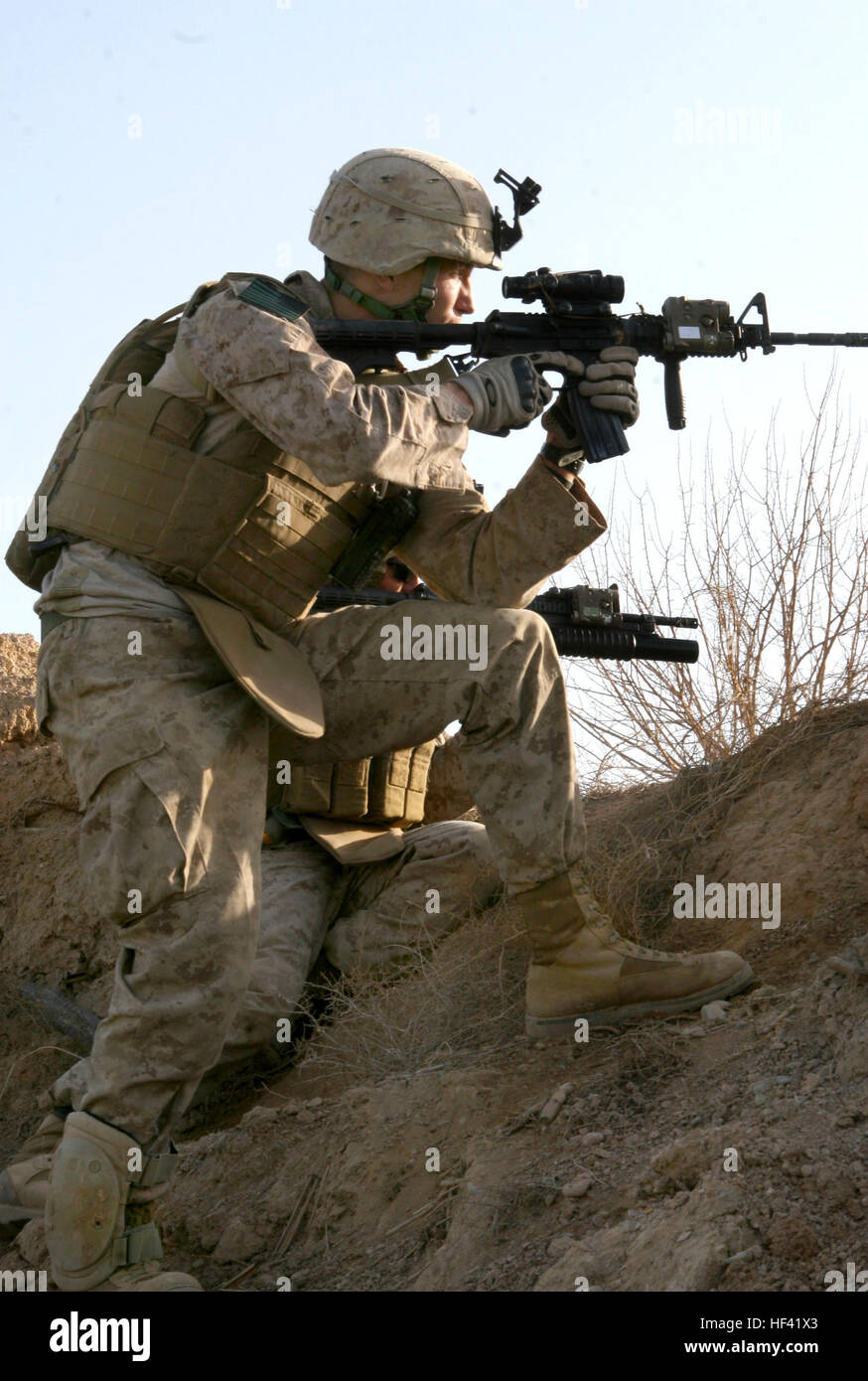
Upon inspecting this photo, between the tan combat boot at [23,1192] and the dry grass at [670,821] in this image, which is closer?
the tan combat boot at [23,1192]

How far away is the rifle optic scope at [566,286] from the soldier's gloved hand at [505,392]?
35cm

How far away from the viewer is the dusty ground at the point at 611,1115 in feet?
9.73

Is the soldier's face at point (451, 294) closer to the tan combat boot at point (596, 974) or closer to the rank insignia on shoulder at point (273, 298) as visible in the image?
the rank insignia on shoulder at point (273, 298)

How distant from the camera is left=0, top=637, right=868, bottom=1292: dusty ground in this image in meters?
2.97

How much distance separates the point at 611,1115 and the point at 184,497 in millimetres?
1749

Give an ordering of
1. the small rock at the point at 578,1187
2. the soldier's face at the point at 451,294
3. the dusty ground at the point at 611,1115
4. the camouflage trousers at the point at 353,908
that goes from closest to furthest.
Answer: the dusty ground at the point at 611,1115
the small rock at the point at 578,1187
the soldier's face at the point at 451,294
the camouflage trousers at the point at 353,908

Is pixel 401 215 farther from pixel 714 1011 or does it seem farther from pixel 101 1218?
pixel 101 1218

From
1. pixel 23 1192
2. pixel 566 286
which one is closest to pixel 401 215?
pixel 566 286

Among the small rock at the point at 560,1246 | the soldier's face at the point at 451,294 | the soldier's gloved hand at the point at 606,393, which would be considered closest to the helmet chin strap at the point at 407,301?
the soldier's face at the point at 451,294

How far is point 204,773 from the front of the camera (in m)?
3.58

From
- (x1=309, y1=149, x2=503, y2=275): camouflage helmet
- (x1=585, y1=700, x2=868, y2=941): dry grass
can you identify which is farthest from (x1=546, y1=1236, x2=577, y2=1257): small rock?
(x1=309, y1=149, x2=503, y2=275): camouflage helmet

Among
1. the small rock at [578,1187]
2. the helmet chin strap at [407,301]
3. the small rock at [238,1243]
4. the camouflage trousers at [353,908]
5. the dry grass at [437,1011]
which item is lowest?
the small rock at [238,1243]

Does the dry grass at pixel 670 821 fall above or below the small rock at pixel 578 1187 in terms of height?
above

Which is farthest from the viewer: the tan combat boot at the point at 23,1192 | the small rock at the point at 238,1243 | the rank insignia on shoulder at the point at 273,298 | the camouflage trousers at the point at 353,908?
the camouflage trousers at the point at 353,908
